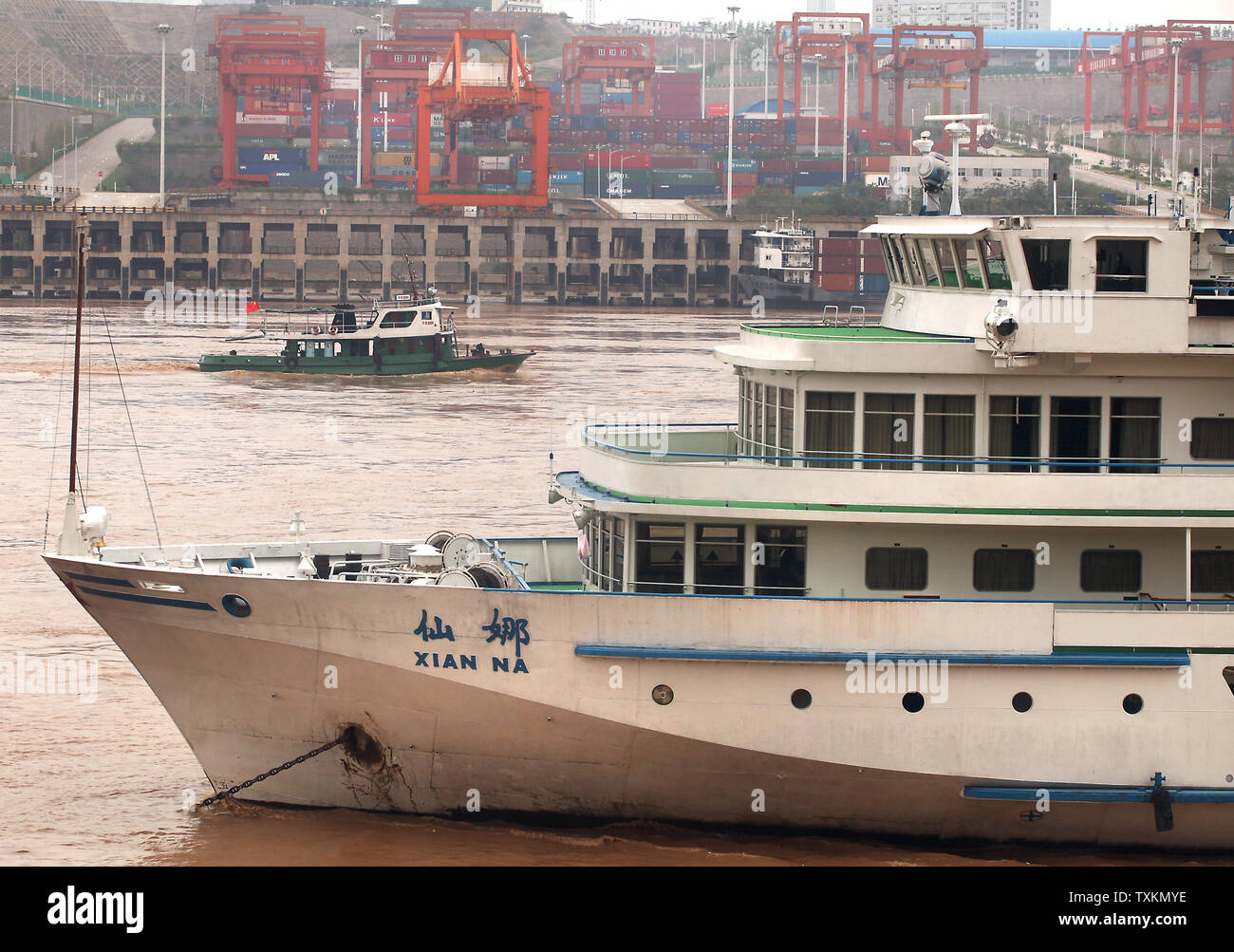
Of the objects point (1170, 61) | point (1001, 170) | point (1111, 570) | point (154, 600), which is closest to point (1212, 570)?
point (1111, 570)

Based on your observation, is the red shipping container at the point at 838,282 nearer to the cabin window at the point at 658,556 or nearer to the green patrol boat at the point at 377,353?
the green patrol boat at the point at 377,353

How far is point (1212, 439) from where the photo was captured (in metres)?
15.3

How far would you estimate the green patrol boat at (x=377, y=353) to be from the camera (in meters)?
61.8

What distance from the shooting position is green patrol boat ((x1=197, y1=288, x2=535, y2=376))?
61.8 meters

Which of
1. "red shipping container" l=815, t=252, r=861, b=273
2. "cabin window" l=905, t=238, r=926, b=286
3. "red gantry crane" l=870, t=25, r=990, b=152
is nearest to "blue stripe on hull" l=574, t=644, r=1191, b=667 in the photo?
"cabin window" l=905, t=238, r=926, b=286

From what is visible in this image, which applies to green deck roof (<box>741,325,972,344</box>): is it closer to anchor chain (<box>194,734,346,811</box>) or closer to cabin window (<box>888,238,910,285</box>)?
cabin window (<box>888,238,910,285</box>)

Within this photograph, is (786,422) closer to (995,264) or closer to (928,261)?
(928,261)

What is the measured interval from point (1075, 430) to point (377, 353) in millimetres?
48661

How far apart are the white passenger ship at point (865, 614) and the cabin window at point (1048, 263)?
20 millimetres

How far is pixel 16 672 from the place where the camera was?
20.8 m

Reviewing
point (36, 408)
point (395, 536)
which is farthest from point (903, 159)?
point (395, 536)

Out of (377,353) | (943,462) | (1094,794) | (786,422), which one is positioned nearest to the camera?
(1094,794)

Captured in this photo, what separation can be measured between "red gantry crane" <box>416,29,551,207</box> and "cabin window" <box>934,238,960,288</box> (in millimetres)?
99802

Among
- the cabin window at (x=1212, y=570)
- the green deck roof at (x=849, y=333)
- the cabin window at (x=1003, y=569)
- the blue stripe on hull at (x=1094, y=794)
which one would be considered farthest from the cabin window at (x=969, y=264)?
the blue stripe on hull at (x=1094, y=794)
